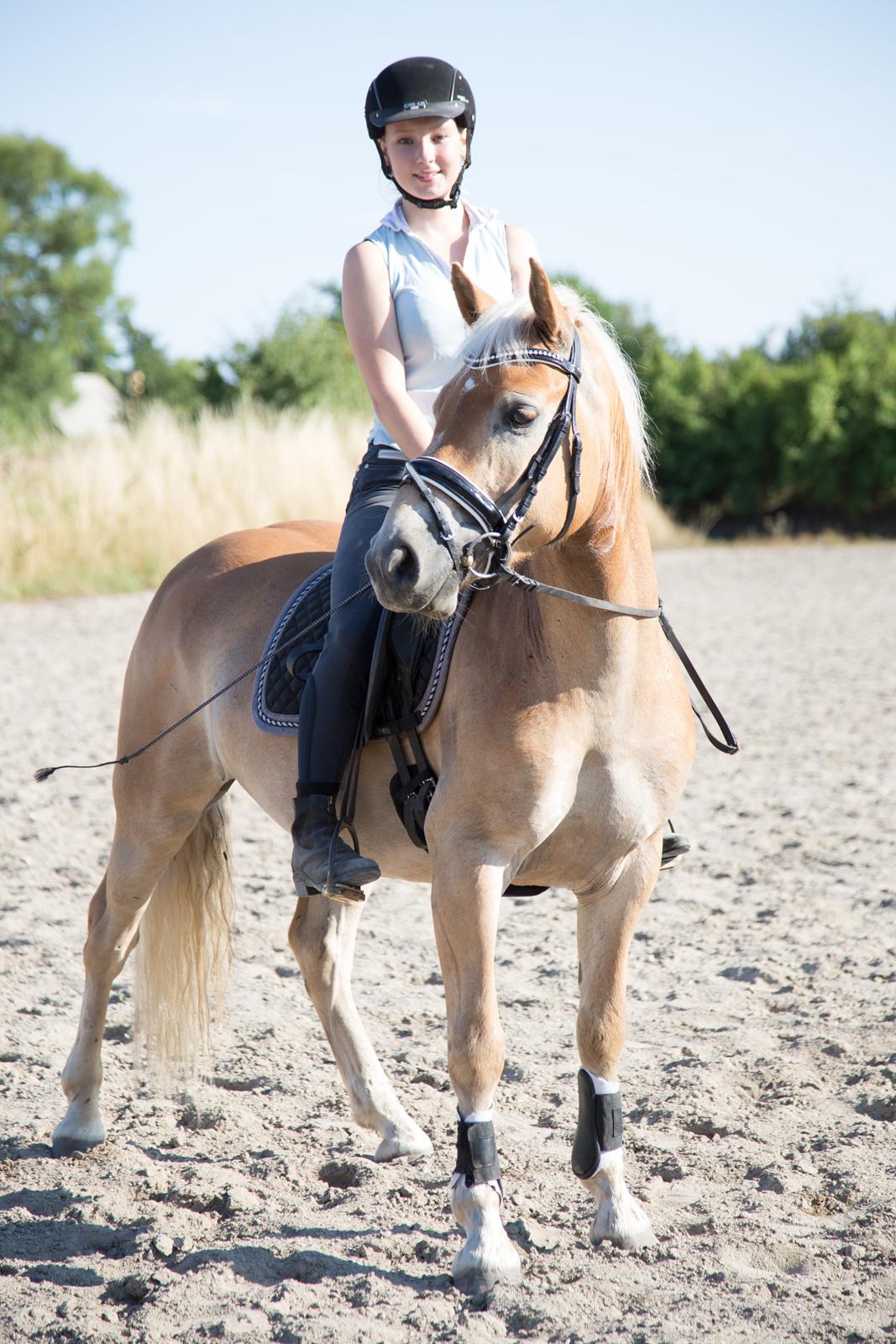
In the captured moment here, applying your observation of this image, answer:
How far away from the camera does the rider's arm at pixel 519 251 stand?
3113 mm

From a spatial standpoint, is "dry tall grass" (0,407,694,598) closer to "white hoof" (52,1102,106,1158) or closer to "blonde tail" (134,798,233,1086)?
"blonde tail" (134,798,233,1086)

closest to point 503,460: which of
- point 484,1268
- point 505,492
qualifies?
point 505,492

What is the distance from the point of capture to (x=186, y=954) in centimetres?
366

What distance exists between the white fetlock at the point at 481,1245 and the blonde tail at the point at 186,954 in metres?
1.32

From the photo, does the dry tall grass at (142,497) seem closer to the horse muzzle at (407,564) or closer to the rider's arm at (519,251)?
the rider's arm at (519,251)

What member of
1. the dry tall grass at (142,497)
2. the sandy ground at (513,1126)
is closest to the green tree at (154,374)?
the dry tall grass at (142,497)

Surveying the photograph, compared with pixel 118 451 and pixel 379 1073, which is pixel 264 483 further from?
pixel 379 1073

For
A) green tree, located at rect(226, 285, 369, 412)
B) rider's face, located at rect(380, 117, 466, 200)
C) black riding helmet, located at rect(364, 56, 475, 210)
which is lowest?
rider's face, located at rect(380, 117, 466, 200)

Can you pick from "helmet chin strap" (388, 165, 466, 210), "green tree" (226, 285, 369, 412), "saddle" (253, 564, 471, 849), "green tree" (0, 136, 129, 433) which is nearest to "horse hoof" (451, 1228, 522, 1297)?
"saddle" (253, 564, 471, 849)

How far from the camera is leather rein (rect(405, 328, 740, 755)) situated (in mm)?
2199

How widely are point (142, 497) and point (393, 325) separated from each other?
41.0ft

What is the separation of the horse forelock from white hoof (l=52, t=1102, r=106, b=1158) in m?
2.46

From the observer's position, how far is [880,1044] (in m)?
3.69

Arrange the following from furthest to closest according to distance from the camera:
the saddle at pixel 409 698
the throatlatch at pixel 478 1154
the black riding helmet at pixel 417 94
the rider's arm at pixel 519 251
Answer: the rider's arm at pixel 519 251
the black riding helmet at pixel 417 94
the saddle at pixel 409 698
the throatlatch at pixel 478 1154
